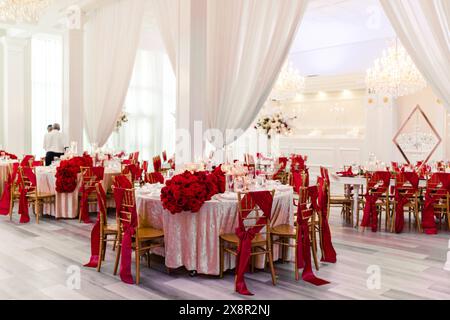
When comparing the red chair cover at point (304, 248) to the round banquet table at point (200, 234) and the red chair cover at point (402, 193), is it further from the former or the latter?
the red chair cover at point (402, 193)

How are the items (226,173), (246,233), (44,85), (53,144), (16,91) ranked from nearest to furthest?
(246,233), (226,173), (53,144), (16,91), (44,85)

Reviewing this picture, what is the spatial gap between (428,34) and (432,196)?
129 inches

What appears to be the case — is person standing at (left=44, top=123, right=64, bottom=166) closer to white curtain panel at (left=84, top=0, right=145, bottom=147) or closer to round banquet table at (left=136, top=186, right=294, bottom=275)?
white curtain panel at (left=84, top=0, right=145, bottom=147)

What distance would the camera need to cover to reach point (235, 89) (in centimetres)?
641

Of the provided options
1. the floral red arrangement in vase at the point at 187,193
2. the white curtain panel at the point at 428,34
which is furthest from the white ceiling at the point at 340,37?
the floral red arrangement in vase at the point at 187,193

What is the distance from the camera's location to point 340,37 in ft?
42.0

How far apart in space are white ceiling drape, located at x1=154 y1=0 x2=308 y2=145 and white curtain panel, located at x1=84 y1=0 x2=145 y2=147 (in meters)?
2.83

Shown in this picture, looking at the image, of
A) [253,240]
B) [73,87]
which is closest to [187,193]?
[253,240]

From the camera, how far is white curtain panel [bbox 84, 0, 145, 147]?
9.18 m

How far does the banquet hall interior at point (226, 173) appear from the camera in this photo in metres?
4.72

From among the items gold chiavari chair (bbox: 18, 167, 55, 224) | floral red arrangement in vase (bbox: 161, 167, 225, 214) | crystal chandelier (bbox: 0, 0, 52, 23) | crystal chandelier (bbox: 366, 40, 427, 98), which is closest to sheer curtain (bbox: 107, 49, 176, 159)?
gold chiavari chair (bbox: 18, 167, 55, 224)

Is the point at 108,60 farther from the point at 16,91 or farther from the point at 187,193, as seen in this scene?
the point at 187,193

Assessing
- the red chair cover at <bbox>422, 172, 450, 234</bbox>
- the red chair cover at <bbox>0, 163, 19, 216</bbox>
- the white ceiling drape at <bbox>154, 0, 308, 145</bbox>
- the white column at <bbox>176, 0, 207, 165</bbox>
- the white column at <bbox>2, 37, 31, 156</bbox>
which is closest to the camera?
the white ceiling drape at <bbox>154, 0, 308, 145</bbox>

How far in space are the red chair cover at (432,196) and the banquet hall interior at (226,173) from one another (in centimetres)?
2
